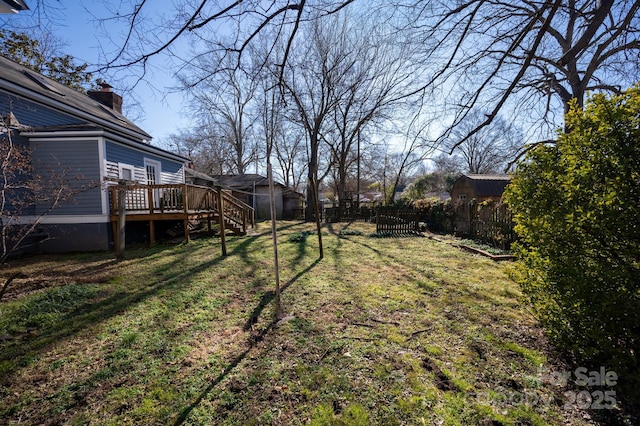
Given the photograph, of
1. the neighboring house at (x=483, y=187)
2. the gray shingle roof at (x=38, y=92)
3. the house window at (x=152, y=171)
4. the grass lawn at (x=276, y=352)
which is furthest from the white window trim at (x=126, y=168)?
the neighboring house at (x=483, y=187)

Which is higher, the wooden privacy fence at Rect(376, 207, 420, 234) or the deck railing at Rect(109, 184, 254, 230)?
the deck railing at Rect(109, 184, 254, 230)

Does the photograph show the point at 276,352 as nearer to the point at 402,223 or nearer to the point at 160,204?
the point at 160,204

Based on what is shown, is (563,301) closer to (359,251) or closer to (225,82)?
(225,82)

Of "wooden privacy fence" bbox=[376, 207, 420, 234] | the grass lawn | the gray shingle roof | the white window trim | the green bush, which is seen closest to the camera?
the green bush

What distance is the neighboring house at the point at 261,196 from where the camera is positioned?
23828mm

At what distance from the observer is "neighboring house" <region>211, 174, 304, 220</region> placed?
78.2 feet

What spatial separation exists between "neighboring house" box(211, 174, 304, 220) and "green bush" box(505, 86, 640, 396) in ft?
71.1

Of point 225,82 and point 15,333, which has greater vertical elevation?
point 225,82

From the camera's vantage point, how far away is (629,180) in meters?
1.97

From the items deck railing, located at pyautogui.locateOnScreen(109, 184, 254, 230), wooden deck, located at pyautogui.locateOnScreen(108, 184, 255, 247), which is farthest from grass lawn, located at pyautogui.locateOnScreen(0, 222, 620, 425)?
deck railing, located at pyautogui.locateOnScreen(109, 184, 254, 230)

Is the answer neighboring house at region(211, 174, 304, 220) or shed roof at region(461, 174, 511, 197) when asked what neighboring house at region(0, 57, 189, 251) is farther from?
shed roof at region(461, 174, 511, 197)

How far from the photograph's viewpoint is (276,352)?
2.94m

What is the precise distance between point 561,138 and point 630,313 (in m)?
1.57

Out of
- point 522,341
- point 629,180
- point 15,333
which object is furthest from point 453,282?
point 15,333
